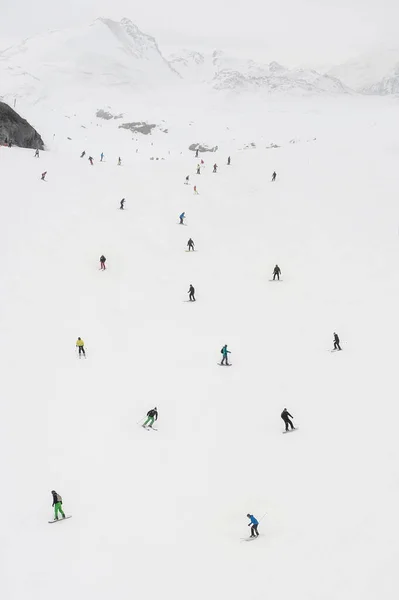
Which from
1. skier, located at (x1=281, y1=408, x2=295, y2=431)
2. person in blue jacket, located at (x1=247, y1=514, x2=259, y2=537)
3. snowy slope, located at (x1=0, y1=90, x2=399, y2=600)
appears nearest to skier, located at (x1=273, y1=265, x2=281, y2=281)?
snowy slope, located at (x1=0, y1=90, x2=399, y2=600)

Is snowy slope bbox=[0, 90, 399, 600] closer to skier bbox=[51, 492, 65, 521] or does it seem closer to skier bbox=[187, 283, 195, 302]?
skier bbox=[51, 492, 65, 521]

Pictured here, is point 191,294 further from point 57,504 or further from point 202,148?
point 202,148

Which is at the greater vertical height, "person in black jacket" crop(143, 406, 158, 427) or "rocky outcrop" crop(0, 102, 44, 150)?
"rocky outcrop" crop(0, 102, 44, 150)

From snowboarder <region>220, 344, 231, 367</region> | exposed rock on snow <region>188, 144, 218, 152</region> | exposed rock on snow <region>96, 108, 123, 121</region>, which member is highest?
exposed rock on snow <region>96, 108, 123, 121</region>

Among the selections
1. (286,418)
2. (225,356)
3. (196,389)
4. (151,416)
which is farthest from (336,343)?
(151,416)

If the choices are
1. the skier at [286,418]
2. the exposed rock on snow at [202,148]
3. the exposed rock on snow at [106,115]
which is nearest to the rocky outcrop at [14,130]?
the skier at [286,418]

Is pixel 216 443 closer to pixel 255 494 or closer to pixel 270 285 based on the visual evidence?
pixel 255 494

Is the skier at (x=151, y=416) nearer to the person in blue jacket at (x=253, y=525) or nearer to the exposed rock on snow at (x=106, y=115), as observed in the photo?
the person in blue jacket at (x=253, y=525)

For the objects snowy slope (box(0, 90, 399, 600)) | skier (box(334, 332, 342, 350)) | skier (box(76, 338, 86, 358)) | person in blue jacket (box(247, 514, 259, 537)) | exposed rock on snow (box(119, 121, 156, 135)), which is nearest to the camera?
snowy slope (box(0, 90, 399, 600))
